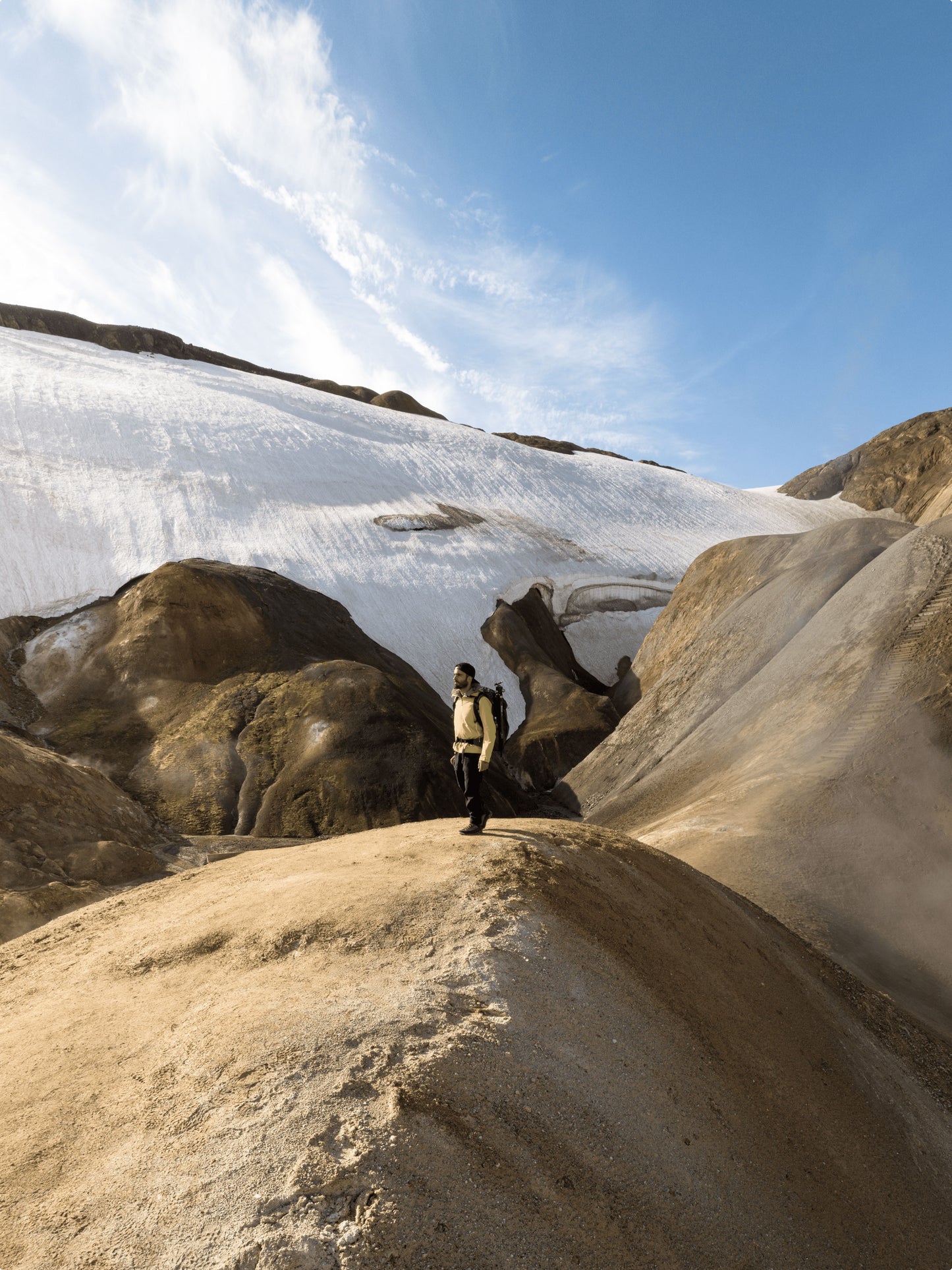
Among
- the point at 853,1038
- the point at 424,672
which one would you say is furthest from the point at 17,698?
the point at 853,1038

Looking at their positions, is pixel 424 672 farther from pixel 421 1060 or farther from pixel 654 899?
pixel 421 1060

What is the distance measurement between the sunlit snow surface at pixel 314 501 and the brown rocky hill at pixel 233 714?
415cm

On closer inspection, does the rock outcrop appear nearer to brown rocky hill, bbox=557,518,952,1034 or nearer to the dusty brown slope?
brown rocky hill, bbox=557,518,952,1034

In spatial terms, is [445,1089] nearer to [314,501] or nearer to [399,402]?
[314,501]

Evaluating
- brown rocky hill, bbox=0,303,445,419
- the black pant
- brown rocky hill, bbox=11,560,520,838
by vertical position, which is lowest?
brown rocky hill, bbox=11,560,520,838

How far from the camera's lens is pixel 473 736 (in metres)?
5.90

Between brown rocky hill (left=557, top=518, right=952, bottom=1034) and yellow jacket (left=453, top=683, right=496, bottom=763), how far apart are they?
3986 millimetres

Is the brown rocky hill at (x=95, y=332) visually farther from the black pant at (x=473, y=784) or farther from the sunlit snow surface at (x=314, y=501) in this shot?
the black pant at (x=473, y=784)

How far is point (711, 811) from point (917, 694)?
297 cm

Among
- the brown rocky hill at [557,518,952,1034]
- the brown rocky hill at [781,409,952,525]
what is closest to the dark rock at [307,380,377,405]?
the brown rocky hill at [781,409,952,525]

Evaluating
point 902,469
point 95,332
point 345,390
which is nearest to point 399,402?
point 345,390

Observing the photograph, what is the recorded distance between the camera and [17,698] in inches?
639

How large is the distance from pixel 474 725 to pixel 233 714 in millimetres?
10827

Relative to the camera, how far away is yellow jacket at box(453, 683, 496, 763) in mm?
5871
